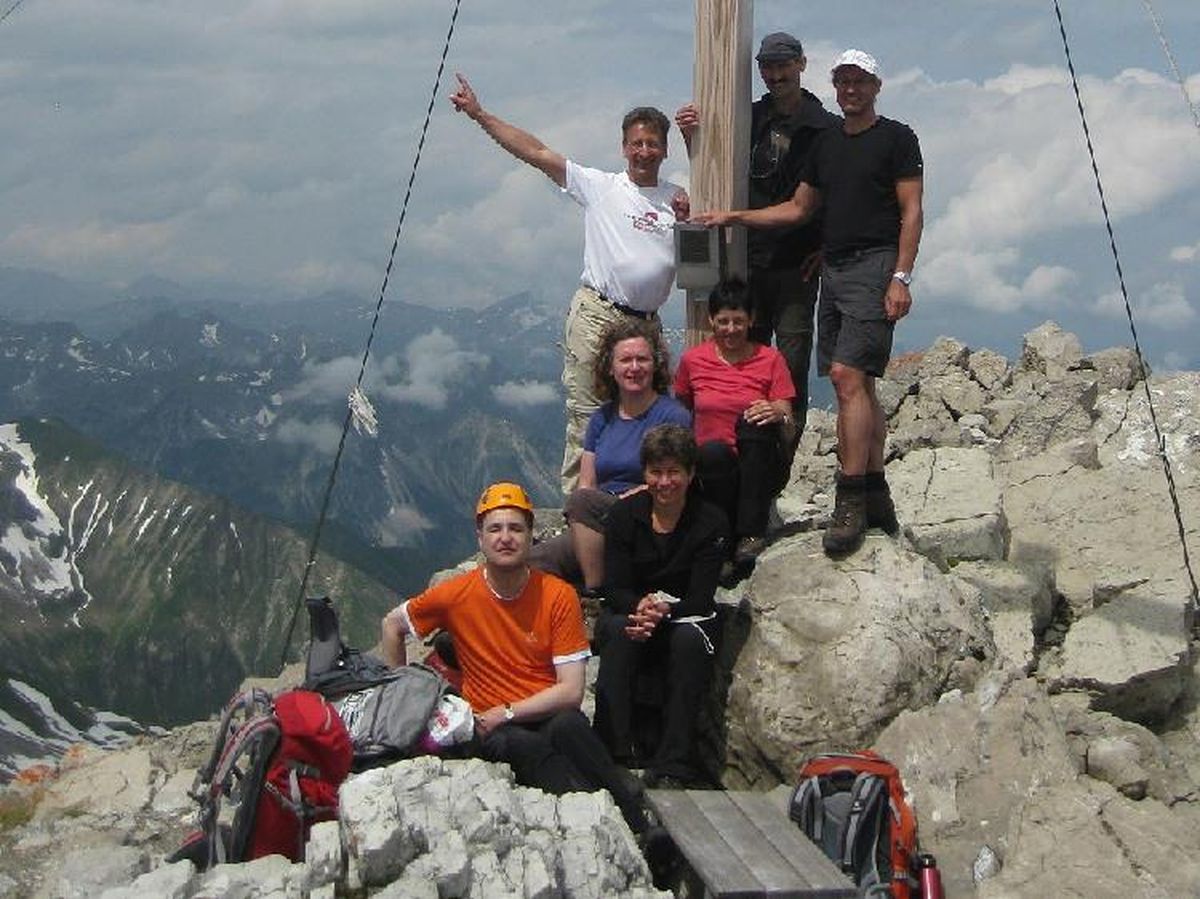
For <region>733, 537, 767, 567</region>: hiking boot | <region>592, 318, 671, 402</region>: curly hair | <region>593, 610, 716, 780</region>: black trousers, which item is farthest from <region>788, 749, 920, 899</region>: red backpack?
<region>592, 318, 671, 402</region>: curly hair

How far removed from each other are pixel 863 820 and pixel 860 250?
11.8 feet

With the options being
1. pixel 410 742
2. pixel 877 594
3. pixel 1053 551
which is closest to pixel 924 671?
pixel 877 594

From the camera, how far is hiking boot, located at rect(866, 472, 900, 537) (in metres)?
8.95

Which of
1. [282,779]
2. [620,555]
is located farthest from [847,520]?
[282,779]

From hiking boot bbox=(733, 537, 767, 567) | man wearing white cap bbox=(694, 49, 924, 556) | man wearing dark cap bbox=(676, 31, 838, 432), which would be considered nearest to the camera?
man wearing white cap bbox=(694, 49, 924, 556)

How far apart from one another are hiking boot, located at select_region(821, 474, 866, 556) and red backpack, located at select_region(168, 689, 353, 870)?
139 inches

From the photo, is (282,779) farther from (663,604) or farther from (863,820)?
(863,820)

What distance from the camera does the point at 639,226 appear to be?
962 cm

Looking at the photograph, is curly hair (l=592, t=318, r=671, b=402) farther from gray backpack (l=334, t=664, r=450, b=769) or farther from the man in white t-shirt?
gray backpack (l=334, t=664, r=450, b=769)

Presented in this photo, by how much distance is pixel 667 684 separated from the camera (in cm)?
785

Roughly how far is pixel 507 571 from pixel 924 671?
2.68m

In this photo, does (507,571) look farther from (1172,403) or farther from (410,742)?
(1172,403)

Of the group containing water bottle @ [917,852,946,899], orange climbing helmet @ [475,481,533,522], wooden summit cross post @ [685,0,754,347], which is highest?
wooden summit cross post @ [685,0,754,347]

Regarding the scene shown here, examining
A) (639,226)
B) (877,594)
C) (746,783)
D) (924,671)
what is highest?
(639,226)
